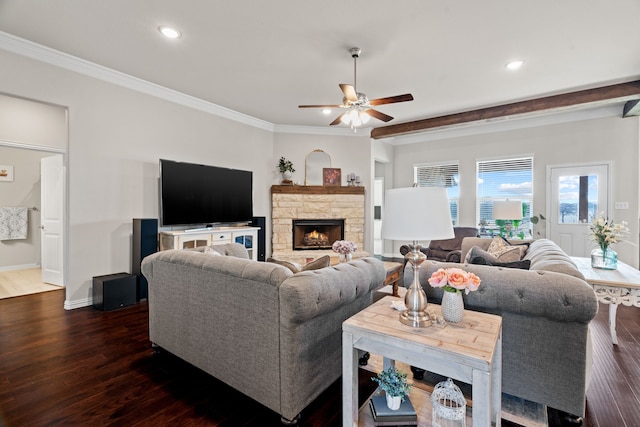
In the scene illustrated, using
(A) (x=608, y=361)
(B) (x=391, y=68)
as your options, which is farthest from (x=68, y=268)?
(A) (x=608, y=361)

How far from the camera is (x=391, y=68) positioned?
3.52 meters

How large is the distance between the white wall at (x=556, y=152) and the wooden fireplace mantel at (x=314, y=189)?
5.35 feet

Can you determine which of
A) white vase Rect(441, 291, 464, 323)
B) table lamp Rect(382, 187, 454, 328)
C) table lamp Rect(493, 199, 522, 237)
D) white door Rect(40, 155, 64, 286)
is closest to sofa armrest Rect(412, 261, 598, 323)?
white vase Rect(441, 291, 464, 323)

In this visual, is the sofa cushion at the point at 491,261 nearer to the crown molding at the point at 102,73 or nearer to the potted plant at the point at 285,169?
the potted plant at the point at 285,169

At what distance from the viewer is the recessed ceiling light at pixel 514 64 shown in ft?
11.0

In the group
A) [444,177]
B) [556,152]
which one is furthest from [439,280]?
[444,177]

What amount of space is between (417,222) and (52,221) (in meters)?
5.31

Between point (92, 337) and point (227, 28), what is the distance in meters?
Answer: 3.05

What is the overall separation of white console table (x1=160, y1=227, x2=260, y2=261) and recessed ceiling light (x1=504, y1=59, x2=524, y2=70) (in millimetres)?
4183

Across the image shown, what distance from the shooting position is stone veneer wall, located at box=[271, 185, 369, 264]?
5.89 meters

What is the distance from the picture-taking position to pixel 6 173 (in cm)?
534

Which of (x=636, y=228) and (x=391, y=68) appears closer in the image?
(x=391, y=68)

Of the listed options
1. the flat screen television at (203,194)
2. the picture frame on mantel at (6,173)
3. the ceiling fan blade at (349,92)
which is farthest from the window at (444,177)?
the picture frame on mantel at (6,173)

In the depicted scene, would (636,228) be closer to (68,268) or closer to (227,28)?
(227,28)
